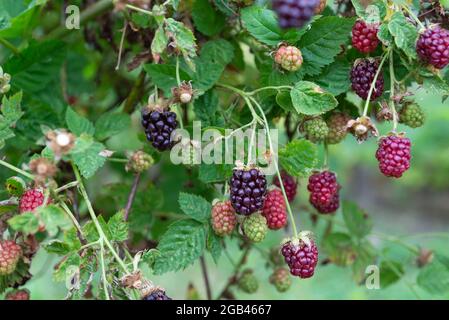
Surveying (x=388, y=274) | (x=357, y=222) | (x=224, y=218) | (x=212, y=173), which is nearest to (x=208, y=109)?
(x=212, y=173)

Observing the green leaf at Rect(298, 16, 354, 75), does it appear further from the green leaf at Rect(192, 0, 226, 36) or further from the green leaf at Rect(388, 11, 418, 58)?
the green leaf at Rect(192, 0, 226, 36)

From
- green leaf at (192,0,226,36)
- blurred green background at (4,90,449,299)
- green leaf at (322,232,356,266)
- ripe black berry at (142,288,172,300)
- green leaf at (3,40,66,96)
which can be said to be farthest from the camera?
blurred green background at (4,90,449,299)

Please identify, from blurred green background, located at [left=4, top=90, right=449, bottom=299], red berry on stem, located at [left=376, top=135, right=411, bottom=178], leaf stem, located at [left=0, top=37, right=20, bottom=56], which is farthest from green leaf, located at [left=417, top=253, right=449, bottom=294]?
leaf stem, located at [left=0, top=37, right=20, bottom=56]

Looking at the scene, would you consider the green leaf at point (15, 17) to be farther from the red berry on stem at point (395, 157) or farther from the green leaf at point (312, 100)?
the red berry on stem at point (395, 157)

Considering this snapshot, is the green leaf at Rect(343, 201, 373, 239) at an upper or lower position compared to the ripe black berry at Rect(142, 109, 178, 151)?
lower

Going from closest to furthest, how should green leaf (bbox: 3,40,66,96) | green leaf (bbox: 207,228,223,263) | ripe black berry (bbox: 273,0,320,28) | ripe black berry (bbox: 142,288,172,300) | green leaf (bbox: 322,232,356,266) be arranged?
ripe black berry (bbox: 273,0,320,28)
ripe black berry (bbox: 142,288,172,300)
green leaf (bbox: 207,228,223,263)
green leaf (bbox: 3,40,66,96)
green leaf (bbox: 322,232,356,266)

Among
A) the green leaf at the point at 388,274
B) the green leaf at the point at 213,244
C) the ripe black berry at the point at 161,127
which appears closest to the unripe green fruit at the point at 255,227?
the green leaf at the point at 213,244

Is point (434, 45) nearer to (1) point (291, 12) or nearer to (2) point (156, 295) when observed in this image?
(1) point (291, 12)
